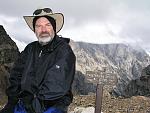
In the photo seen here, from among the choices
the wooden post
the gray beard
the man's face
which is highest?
the man's face

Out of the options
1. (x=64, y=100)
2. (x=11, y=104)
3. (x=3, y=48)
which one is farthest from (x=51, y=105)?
(x=3, y=48)

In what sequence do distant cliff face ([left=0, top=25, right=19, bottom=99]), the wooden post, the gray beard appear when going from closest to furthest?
the wooden post, the gray beard, distant cliff face ([left=0, top=25, right=19, bottom=99])

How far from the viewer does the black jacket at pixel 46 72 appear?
5.22 meters

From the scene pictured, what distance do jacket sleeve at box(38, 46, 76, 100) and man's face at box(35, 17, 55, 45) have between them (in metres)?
0.28

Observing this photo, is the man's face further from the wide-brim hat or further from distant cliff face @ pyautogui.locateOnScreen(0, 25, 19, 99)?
distant cliff face @ pyautogui.locateOnScreen(0, 25, 19, 99)

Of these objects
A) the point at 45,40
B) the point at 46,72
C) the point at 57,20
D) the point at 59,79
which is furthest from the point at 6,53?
the point at 59,79

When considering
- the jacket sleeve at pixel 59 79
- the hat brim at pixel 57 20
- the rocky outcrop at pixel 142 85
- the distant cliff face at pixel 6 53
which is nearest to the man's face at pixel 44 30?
the hat brim at pixel 57 20

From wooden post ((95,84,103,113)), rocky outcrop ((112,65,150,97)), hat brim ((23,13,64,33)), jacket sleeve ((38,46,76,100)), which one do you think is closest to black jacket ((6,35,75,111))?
jacket sleeve ((38,46,76,100))

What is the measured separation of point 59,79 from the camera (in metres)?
5.24

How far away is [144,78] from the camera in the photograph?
5800 cm

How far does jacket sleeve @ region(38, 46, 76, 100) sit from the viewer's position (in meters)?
5.19

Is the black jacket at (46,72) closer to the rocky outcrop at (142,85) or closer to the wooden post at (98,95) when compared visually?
the wooden post at (98,95)

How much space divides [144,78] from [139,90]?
8.93ft

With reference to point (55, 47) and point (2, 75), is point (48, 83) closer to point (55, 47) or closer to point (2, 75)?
point (55, 47)
